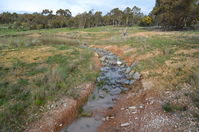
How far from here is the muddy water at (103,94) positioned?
5969 mm

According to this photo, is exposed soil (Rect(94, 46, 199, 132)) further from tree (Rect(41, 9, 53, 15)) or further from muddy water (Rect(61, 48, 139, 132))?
tree (Rect(41, 9, 53, 15))

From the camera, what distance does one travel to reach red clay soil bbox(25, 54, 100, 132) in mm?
5531

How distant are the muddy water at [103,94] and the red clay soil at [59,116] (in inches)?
12.0

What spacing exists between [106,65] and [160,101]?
7.98 metres

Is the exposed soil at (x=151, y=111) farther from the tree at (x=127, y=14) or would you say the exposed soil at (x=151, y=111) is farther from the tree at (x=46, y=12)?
the tree at (x=46, y=12)

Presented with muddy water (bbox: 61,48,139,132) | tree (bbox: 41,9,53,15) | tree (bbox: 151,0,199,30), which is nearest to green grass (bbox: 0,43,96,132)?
muddy water (bbox: 61,48,139,132)

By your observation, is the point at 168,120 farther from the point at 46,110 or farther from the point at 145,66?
the point at 145,66

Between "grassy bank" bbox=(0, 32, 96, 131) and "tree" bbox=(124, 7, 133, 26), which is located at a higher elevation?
"tree" bbox=(124, 7, 133, 26)

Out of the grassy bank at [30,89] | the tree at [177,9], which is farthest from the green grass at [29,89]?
the tree at [177,9]

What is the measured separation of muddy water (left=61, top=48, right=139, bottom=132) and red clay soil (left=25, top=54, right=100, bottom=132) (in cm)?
31

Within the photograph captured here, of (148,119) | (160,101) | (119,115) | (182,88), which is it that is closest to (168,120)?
(148,119)

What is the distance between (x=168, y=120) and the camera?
17.4 feet

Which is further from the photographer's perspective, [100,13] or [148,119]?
[100,13]

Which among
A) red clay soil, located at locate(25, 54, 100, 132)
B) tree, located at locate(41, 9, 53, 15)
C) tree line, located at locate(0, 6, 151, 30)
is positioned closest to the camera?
red clay soil, located at locate(25, 54, 100, 132)
